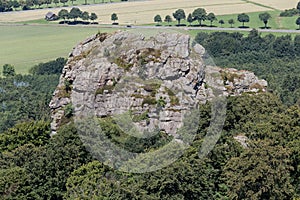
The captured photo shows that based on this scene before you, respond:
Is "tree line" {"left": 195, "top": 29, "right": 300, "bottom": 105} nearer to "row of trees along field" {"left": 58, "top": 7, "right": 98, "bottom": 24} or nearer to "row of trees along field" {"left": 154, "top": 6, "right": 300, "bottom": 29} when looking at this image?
"row of trees along field" {"left": 154, "top": 6, "right": 300, "bottom": 29}

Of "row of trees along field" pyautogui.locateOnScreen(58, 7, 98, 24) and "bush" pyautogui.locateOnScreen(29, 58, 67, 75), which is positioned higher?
"row of trees along field" pyautogui.locateOnScreen(58, 7, 98, 24)

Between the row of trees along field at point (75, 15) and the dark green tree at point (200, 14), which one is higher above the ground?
the row of trees along field at point (75, 15)

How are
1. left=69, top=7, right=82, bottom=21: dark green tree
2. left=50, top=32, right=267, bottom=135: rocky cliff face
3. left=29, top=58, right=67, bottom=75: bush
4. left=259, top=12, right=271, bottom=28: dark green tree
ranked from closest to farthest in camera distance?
left=50, top=32, right=267, bottom=135: rocky cliff face → left=29, top=58, right=67, bottom=75: bush → left=259, top=12, right=271, bottom=28: dark green tree → left=69, top=7, right=82, bottom=21: dark green tree

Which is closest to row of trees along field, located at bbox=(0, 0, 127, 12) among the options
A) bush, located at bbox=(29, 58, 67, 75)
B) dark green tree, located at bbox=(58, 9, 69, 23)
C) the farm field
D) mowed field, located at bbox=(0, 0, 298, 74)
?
mowed field, located at bbox=(0, 0, 298, 74)

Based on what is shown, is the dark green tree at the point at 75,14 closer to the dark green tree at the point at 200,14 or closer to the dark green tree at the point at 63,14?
the dark green tree at the point at 63,14

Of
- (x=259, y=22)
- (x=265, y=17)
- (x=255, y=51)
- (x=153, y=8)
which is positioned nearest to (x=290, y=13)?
(x=259, y=22)

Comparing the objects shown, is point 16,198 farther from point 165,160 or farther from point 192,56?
point 192,56

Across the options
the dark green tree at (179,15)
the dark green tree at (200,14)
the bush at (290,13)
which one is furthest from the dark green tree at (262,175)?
the bush at (290,13)
